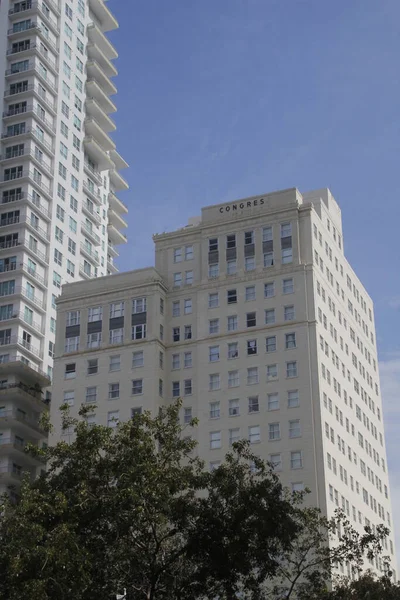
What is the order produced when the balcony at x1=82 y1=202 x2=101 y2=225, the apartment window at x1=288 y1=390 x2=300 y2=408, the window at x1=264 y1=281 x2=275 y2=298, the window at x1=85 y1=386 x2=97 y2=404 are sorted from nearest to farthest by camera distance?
the apartment window at x1=288 y1=390 x2=300 y2=408 < the window at x1=264 y1=281 x2=275 y2=298 < the window at x1=85 y1=386 x2=97 y2=404 < the balcony at x1=82 y1=202 x2=101 y2=225

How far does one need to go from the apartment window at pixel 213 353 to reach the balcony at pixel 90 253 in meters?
32.0

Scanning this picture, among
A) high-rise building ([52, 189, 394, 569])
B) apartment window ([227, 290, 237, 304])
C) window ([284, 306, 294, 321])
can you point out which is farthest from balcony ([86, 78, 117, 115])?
window ([284, 306, 294, 321])

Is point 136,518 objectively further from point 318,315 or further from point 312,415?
point 318,315

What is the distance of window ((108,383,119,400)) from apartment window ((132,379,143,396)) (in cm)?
188

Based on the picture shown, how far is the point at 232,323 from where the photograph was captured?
104 m

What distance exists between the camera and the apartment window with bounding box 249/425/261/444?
96.3 metres

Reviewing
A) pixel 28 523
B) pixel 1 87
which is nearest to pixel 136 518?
pixel 28 523

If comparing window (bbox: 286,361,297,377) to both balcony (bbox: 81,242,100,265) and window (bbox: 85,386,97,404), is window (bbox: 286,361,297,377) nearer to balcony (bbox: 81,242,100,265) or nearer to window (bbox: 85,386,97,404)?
window (bbox: 85,386,97,404)

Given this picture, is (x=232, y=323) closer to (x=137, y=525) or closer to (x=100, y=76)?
(x=100, y=76)

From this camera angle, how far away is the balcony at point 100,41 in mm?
137625

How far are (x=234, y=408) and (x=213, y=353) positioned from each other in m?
6.93

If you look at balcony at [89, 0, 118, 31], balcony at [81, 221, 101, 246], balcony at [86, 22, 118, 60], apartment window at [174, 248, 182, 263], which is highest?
balcony at [89, 0, 118, 31]

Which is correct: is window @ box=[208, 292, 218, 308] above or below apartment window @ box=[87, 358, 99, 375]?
above

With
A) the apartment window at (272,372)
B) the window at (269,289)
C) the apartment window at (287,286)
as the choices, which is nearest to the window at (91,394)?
the apartment window at (272,372)
